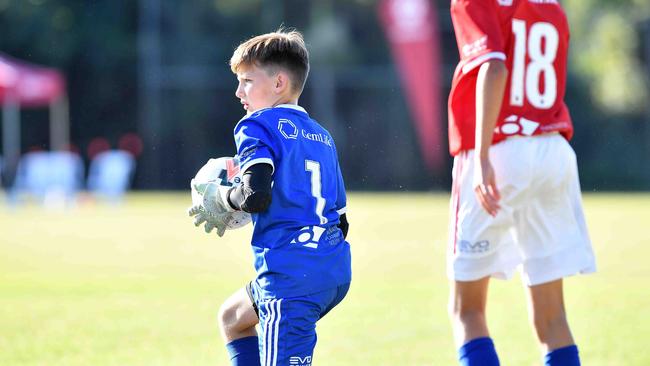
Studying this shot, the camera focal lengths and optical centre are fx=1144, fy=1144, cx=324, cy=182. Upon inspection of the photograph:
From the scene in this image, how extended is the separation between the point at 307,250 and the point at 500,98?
100 cm

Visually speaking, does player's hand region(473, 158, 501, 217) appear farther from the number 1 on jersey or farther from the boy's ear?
the boy's ear

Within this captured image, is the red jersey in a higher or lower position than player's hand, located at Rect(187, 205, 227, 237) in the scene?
higher

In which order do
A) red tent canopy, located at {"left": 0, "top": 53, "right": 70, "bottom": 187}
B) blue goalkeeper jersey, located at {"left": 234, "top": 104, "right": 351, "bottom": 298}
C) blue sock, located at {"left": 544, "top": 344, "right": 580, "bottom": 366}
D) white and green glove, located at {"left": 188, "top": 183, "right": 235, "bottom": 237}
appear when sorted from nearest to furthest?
blue goalkeeper jersey, located at {"left": 234, "top": 104, "right": 351, "bottom": 298}
white and green glove, located at {"left": 188, "top": 183, "right": 235, "bottom": 237}
blue sock, located at {"left": 544, "top": 344, "right": 580, "bottom": 366}
red tent canopy, located at {"left": 0, "top": 53, "right": 70, "bottom": 187}

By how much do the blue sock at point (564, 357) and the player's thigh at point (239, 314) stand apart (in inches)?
48.2

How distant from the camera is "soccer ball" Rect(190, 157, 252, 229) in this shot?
437 cm

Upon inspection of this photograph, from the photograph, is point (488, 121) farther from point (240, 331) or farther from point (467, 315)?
point (240, 331)

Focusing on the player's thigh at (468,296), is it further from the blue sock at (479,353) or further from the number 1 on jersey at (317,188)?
the number 1 on jersey at (317,188)

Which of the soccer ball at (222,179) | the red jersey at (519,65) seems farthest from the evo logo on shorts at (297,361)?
the red jersey at (519,65)

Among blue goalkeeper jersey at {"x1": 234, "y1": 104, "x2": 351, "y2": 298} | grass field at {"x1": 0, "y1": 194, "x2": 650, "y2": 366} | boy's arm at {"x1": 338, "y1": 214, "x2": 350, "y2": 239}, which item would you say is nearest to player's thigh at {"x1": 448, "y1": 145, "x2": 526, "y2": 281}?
boy's arm at {"x1": 338, "y1": 214, "x2": 350, "y2": 239}

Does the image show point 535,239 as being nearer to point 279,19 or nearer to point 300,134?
point 300,134

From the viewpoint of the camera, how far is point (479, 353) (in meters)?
4.57

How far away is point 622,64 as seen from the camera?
3356 cm

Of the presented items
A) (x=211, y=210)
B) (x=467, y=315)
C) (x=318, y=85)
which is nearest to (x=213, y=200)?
(x=211, y=210)

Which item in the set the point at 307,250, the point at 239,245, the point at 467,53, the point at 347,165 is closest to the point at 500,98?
the point at 467,53
